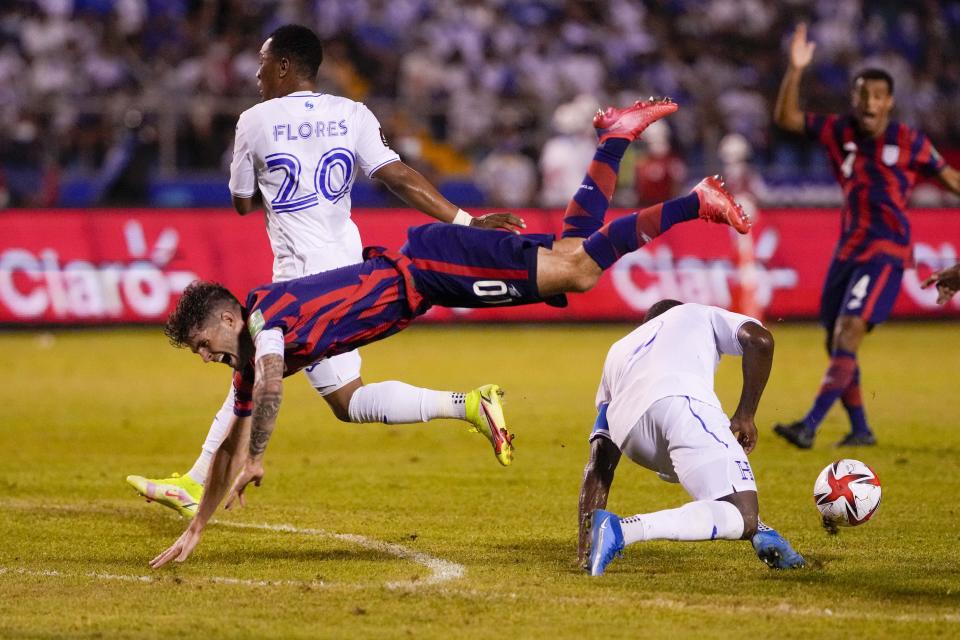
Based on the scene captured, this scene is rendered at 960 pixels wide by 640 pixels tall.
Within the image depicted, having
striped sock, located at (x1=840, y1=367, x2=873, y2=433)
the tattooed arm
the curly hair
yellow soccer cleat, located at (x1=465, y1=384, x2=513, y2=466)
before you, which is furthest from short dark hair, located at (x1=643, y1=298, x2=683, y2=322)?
striped sock, located at (x1=840, y1=367, x2=873, y2=433)

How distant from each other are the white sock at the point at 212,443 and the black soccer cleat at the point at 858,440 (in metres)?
5.33

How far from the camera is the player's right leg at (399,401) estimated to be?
7.97 m

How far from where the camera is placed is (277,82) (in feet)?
26.8

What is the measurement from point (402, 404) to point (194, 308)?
1.68 m

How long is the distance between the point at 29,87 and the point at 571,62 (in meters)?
9.12

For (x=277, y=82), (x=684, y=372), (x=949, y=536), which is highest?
(x=277, y=82)

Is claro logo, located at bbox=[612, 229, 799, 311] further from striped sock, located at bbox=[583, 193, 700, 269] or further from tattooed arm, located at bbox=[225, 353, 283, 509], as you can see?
tattooed arm, located at bbox=[225, 353, 283, 509]

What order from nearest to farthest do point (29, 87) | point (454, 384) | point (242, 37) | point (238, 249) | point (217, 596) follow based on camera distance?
point (217, 596), point (454, 384), point (238, 249), point (29, 87), point (242, 37)

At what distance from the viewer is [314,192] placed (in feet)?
26.5

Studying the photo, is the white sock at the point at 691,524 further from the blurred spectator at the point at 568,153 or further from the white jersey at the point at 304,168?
the blurred spectator at the point at 568,153

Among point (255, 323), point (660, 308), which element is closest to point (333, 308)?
point (255, 323)

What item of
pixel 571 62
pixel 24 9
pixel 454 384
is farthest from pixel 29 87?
pixel 454 384

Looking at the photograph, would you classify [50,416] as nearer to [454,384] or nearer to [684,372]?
[454,384]

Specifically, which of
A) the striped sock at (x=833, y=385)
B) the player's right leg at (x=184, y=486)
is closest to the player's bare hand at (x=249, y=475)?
the player's right leg at (x=184, y=486)
